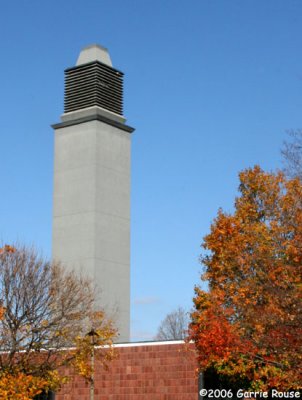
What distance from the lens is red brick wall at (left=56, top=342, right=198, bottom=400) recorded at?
48.0m

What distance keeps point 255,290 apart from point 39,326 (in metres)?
11.0

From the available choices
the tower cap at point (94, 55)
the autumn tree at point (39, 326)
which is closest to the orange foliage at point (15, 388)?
the autumn tree at point (39, 326)

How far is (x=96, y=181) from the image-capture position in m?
77.9

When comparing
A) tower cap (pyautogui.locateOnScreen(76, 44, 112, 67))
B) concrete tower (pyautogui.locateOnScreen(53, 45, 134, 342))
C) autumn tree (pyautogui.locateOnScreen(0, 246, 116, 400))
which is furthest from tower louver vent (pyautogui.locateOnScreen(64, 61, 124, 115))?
autumn tree (pyautogui.locateOnScreen(0, 246, 116, 400))

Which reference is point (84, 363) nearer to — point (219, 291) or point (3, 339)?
point (3, 339)

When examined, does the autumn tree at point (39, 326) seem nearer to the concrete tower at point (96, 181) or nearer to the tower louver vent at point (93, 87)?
the concrete tower at point (96, 181)

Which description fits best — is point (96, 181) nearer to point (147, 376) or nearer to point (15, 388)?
point (147, 376)

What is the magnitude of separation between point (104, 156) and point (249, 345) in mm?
41910

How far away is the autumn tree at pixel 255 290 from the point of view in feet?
125
